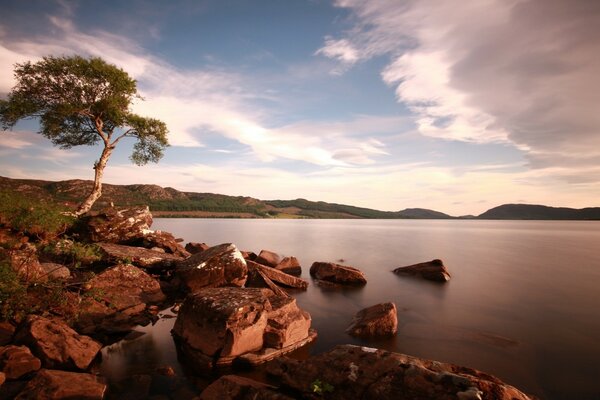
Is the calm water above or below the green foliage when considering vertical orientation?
below

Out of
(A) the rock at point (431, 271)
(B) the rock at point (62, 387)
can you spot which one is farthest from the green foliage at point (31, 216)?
(A) the rock at point (431, 271)

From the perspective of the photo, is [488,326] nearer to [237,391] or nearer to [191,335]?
[237,391]

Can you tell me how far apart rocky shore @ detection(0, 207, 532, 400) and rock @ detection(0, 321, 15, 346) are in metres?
0.03

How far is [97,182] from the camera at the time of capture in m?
23.2

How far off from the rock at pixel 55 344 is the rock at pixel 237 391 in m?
4.67

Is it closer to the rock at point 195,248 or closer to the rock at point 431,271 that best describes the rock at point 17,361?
the rock at point 195,248

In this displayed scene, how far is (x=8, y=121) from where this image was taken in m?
22.8

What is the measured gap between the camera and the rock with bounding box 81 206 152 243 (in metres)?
18.6

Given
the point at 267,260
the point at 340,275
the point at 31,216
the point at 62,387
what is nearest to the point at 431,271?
the point at 340,275

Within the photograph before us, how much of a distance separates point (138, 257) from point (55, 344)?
8715mm

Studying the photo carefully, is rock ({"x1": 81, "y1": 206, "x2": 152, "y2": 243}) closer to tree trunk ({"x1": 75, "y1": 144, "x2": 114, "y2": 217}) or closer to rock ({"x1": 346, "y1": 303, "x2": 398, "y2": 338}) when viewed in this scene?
tree trunk ({"x1": 75, "y1": 144, "x2": 114, "y2": 217})

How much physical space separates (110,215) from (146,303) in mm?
9679

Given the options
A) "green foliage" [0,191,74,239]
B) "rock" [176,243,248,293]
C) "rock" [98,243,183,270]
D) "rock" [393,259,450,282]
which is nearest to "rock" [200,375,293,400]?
"rock" [176,243,248,293]

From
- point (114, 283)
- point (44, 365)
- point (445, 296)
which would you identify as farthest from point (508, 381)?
point (114, 283)
